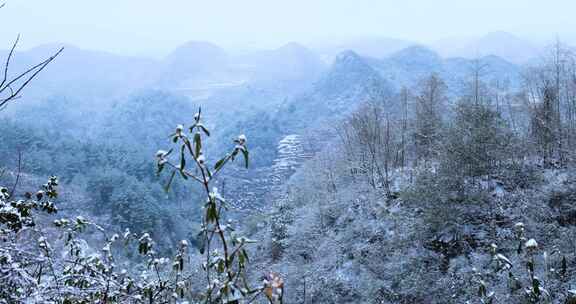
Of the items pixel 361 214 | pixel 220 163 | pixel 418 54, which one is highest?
pixel 418 54

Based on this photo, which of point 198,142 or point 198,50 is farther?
point 198,50

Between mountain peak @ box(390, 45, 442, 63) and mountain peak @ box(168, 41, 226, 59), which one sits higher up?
mountain peak @ box(168, 41, 226, 59)

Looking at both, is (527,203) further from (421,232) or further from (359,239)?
(359,239)

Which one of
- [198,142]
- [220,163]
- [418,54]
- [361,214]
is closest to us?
[198,142]

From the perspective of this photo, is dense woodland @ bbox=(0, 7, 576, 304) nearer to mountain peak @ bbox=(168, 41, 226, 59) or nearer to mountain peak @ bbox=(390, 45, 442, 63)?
mountain peak @ bbox=(390, 45, 442, 63)

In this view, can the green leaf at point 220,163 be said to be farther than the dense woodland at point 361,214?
No

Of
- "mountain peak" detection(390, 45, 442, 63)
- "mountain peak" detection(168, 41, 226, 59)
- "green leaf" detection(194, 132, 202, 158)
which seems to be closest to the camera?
"green leaf" detection(194, 132, 202, 158)

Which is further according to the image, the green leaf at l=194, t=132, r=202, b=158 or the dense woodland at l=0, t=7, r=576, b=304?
the dense woodland at l=0, t=7, r=576, b=304

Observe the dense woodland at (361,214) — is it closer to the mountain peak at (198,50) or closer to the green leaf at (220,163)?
the green leaf at (220,163)

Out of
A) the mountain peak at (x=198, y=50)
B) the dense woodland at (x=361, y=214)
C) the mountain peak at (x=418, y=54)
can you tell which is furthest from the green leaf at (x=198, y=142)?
the mountain peak at (x=198, y=50)

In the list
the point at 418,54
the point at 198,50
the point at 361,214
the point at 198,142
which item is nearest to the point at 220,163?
the point at 198,142

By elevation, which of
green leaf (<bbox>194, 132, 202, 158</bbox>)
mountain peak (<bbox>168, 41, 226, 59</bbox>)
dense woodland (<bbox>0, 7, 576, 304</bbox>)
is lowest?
dense woodland (<bbox>0, 7, 576, 304</bbox>)

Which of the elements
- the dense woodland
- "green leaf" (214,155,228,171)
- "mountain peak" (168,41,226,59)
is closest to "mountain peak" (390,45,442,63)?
the dense woodland

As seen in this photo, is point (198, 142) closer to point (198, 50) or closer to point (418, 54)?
point (418, 54)
